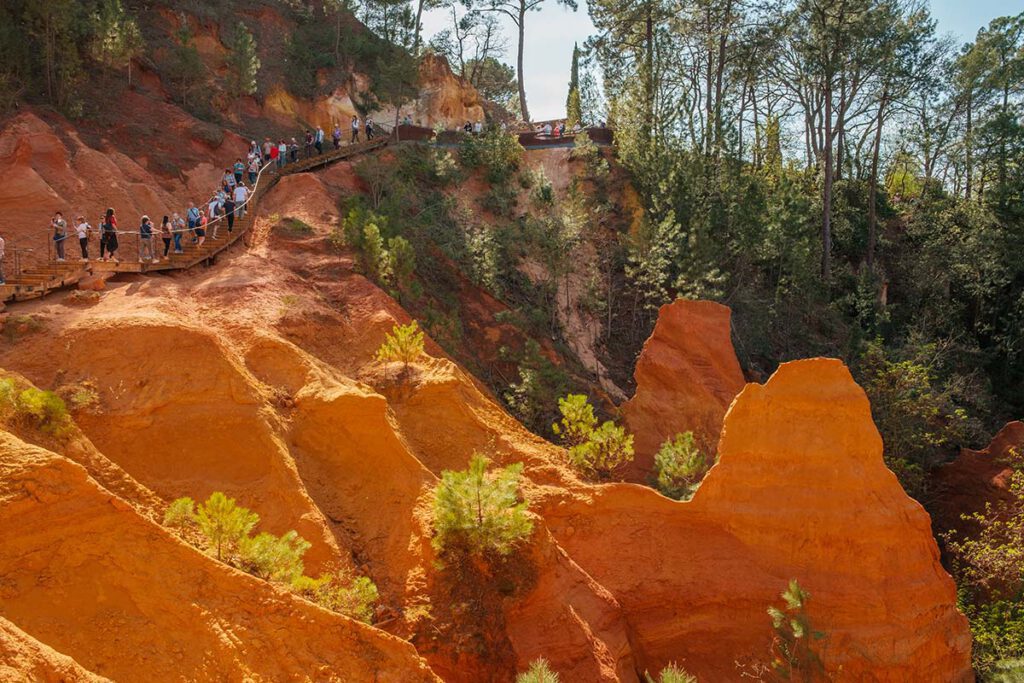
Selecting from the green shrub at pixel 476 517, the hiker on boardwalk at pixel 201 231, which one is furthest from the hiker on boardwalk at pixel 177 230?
the green shrub at pixel 476 517

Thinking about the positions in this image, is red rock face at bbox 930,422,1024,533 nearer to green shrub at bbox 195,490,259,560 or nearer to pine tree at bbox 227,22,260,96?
Answer: green shrub at bbox 195,490,259,560

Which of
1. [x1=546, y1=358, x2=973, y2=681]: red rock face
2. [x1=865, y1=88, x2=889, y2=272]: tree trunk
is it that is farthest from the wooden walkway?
[x1=865, y1=88, x2=889, y2=272]: tree trunk

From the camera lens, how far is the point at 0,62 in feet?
90.5

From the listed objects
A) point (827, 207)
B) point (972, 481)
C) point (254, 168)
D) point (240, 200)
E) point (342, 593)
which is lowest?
point (972, 481)

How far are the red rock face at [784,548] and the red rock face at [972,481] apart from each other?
8.42 m

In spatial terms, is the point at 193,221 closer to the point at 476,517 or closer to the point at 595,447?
the point at 595,447

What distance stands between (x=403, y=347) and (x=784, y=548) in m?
8.94

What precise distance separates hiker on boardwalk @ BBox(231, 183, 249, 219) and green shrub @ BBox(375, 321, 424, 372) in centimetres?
777

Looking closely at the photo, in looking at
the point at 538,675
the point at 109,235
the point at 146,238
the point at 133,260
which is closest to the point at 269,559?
the point at 538,675

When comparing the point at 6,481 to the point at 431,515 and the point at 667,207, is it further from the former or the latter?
the point at 667,207

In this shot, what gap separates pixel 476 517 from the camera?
1602 cm

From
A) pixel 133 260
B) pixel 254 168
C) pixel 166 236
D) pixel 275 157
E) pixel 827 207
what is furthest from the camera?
pixel 827 207

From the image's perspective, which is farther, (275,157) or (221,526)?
(275,157)

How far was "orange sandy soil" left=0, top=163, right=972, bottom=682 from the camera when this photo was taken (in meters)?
15.7
